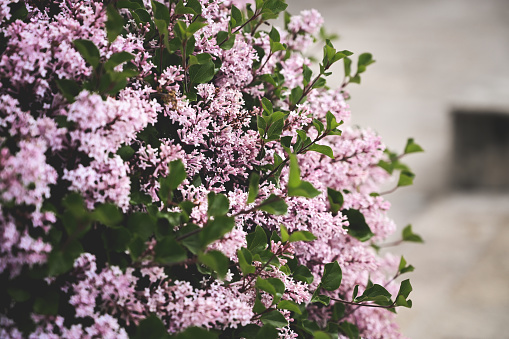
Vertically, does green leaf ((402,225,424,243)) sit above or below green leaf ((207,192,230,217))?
above

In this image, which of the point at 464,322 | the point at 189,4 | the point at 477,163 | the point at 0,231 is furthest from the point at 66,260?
the point at 477,163

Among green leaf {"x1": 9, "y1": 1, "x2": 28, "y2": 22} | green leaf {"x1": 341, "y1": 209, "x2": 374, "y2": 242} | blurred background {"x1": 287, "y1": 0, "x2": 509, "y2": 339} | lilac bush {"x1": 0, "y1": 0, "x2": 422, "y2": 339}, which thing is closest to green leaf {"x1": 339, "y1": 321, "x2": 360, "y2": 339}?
lilac bush {"x1": 0, "y1": 0, "x2": 422, "y2": 339}

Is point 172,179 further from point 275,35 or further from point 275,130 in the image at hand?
point 275,35

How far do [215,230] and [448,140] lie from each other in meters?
3.46

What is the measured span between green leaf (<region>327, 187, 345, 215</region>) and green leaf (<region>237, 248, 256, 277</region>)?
0.24m

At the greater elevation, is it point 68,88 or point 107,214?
point 68,88

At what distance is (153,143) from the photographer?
2.23 ft

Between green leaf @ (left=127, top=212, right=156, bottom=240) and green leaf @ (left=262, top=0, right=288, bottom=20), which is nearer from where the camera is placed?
green leaf @ (left=127, top=212, right=156, bottom=240)

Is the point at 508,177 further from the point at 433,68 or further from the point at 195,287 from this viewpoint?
the point at 195,287

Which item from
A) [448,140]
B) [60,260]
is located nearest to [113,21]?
[60,260]

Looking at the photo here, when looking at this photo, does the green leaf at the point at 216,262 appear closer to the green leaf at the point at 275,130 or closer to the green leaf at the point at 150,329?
the green leaf at the point at 150,329

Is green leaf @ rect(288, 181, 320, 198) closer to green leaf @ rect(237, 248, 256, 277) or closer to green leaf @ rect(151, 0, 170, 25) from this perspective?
green leaf @ rect(237, 248, 256, 277)

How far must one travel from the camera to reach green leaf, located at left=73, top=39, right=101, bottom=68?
562 millimetres

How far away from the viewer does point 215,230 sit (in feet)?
1.75
